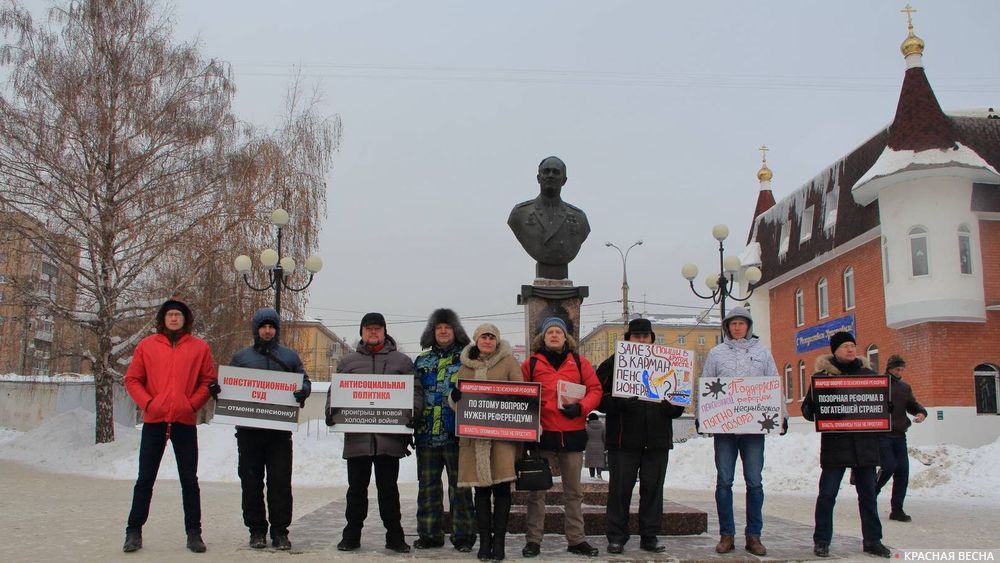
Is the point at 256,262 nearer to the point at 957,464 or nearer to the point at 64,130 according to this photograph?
the point at 64,130

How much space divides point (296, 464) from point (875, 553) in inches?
572

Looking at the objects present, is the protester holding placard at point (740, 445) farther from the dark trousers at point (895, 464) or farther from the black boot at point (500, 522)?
Answer: the dark trousers at point (895, 464)

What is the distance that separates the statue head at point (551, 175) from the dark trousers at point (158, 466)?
4.93 m

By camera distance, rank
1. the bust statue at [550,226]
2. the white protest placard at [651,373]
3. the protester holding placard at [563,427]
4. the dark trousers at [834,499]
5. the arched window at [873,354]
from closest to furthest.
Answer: the protester holding placard at [563,427] < the white protest placard at [651,373] < the dark trousers at [834,499] < the bust statue at [550,226] < the arched window at [873,354]

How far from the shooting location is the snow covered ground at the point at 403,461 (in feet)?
52.3

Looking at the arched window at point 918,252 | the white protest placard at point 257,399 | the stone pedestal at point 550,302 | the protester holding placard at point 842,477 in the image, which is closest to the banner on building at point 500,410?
the white protest placard at point 257,399

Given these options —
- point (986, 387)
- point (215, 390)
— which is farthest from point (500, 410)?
point (986, 387)

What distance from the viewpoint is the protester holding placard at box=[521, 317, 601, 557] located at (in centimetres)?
645

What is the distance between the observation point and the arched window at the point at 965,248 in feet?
74.4

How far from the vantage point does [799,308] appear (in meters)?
32.8

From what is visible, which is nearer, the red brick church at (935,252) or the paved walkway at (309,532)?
the paved walkway at (309,532)

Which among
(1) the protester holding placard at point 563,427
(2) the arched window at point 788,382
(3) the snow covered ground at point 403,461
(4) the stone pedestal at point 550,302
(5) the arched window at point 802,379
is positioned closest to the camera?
(1) the protester holding placard at point 563,427

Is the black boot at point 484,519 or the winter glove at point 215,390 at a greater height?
the winter glove at point 215,390

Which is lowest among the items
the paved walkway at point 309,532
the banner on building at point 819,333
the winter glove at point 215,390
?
the paved walkway at point 309,532
